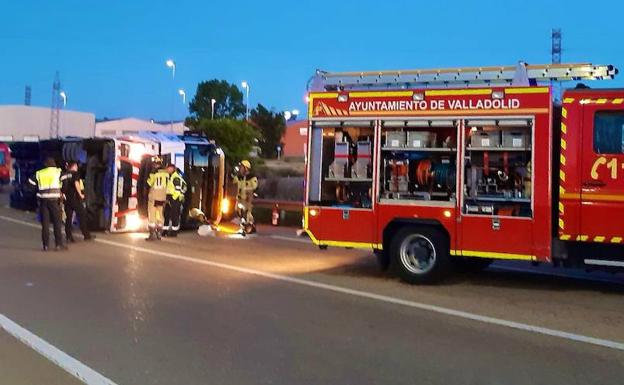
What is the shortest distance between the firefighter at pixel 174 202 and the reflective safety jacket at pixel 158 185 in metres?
0.18

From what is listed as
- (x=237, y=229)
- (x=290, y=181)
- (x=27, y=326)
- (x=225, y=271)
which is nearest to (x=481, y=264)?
(x=225, y=271)

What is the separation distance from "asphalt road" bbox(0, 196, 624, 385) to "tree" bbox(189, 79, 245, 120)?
53.5 m

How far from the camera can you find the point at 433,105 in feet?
31.4

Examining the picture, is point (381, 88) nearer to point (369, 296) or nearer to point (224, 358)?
point (369, 296)

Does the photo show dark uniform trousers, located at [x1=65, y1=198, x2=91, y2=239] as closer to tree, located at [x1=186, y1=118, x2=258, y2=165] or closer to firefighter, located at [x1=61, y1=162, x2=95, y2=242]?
firefighter, located at [x1=61, y1=162, x2=95, y2=242]

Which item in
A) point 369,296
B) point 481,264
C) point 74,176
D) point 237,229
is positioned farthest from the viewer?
point 237,229

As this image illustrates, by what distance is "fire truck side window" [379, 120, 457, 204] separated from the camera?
31.3ft

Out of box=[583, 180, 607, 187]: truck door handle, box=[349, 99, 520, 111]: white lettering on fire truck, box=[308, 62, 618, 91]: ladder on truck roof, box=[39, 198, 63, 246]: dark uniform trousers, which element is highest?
box=[308, 62, 618, 91]: ladder on truck roof

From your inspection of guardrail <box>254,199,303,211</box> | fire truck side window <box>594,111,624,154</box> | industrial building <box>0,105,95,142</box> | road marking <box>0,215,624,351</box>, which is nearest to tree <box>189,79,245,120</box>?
industrial building <box>0,105,95,142</box>

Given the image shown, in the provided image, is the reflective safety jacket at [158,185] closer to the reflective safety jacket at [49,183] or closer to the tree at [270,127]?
the reflective safety jacket at [49,183]

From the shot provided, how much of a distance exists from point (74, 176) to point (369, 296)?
784 cm

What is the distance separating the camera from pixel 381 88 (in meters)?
10.2

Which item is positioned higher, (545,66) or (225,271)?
(545,66)

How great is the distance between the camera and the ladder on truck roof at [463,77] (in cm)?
898
